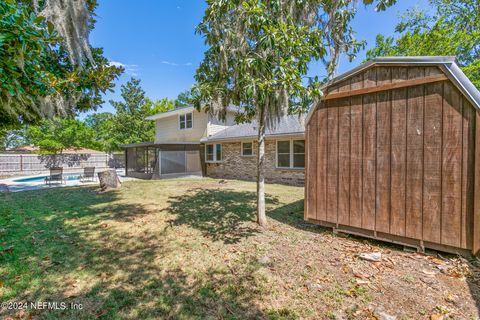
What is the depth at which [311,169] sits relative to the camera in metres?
4.68

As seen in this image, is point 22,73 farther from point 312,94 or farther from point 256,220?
point 256,220

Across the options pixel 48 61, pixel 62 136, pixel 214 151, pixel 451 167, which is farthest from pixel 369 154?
pixel 62 136

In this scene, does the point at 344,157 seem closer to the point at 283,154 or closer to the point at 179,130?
the point at 283,154

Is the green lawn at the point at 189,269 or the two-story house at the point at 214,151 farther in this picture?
the two-story house at the point at 214,151

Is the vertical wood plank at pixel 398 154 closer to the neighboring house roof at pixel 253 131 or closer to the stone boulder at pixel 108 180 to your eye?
the neighboring house roof at pixel 253 131

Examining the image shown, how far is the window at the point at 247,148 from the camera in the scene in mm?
13123

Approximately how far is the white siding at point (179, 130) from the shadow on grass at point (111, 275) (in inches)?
423

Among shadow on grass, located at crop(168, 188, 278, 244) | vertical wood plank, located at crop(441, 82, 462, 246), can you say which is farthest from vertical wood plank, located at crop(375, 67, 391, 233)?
shadow on grass, located at crop(168, 188, 278, 244)

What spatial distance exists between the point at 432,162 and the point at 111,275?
15.8 ft

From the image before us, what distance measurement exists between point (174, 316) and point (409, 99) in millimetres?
4356

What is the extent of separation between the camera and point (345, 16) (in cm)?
505

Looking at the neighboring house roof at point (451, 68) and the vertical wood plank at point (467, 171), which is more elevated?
the neighboring house roof at point (451, 68)

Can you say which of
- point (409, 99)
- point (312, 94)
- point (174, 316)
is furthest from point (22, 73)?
point (409, 99)

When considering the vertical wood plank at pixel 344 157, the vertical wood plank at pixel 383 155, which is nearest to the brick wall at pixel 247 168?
the vertical wood plank at pixel 344 157
